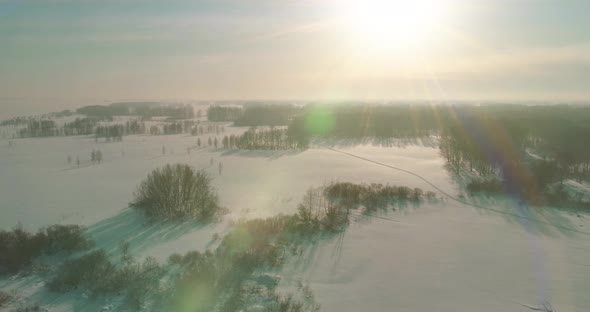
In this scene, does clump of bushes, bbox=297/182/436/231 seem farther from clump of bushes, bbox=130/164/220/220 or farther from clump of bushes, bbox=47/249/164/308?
clump of bushes, bbox=47/249/164/308

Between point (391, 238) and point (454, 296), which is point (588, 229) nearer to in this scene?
point (391, 238)

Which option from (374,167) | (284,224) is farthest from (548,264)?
(374,167)

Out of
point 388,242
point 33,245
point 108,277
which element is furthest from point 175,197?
point 388,242

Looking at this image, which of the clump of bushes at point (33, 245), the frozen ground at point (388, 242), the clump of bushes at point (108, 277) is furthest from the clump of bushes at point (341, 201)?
the clump of bushes at point (33, 245)

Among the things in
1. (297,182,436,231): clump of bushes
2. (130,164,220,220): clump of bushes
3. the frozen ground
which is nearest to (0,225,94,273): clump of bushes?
the frozen ground

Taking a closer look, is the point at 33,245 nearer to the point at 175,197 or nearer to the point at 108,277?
the point at 108,277

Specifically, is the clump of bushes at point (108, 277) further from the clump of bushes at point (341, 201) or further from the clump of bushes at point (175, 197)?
the clump of bushes at point (341, 201)

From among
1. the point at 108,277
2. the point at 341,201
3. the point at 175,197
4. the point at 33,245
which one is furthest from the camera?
the point at 341,201
